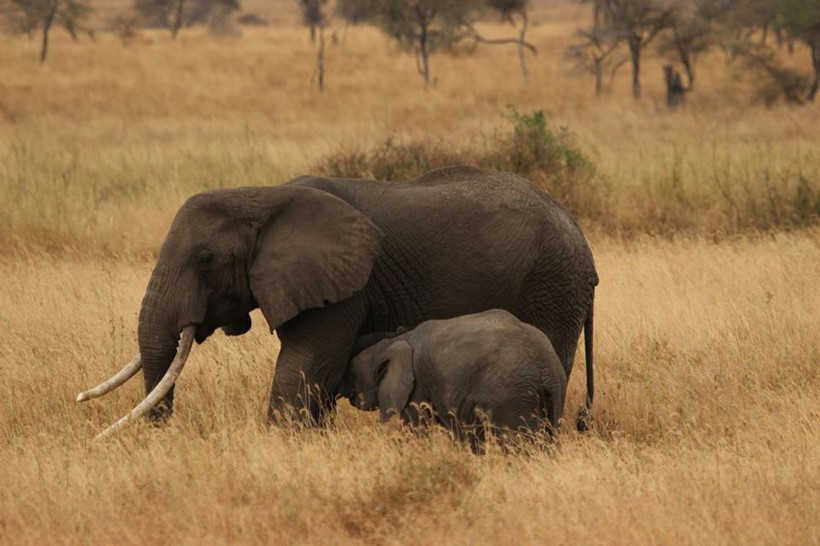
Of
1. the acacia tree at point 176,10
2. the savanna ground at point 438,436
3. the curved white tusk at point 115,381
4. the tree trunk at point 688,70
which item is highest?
the curved white tusk at point 115,381

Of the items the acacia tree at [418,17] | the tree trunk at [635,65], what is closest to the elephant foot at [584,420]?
the tree trunk at [635,65]

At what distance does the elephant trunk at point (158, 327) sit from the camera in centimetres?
675

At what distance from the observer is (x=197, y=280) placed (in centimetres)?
679

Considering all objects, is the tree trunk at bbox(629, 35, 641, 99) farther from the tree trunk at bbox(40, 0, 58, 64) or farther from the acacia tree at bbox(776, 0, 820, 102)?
the tree trunk at bbox(40, 0, 58, 64)

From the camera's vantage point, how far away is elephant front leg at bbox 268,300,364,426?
272 inches

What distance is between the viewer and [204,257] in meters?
6.79

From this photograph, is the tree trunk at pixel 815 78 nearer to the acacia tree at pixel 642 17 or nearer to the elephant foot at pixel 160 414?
the acacia tree at pixel 642 17

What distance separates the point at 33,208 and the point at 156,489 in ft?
26.8

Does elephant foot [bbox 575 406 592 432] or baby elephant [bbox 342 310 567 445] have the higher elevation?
baby elephant [bbox 342 310 567 445]

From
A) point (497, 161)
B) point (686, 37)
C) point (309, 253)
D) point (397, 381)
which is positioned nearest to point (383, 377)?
point (397, 381)

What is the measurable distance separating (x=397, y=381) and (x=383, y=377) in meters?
0.17

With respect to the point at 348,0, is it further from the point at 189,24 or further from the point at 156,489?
the point at 156,489

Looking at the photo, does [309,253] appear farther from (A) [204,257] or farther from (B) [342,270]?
(A) [204,257]

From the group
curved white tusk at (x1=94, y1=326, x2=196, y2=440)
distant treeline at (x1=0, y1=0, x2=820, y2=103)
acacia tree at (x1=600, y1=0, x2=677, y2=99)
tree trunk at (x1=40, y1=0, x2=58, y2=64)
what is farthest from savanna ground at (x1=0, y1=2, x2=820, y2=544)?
tree trunk at (x1=40, y1=0, x2=58, y2=64)
